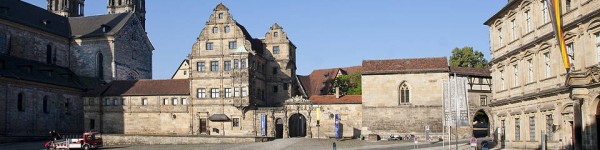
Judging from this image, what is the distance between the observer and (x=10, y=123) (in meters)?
63.5

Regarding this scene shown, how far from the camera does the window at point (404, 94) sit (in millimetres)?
58625

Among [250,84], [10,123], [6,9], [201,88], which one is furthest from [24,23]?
[250,84]

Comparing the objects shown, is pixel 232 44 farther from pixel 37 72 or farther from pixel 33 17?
pixel 33 17

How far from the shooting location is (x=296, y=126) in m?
71.6

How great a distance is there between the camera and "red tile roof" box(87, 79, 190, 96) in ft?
226

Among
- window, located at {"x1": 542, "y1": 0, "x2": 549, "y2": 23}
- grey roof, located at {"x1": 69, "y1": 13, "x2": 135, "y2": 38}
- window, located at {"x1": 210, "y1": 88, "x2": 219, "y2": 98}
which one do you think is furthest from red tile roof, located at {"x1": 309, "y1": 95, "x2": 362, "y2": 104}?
window, located at {"x1": 542, "y1": 0, "x2": 549, "y2": 23}

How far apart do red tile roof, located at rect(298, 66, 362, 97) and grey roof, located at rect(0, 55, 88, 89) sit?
3138 cm

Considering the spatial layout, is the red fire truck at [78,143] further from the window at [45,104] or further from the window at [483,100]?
the window at [483,100]

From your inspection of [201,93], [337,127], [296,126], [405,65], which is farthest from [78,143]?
[296,126]

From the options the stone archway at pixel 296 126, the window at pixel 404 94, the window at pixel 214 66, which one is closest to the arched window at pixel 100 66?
the window at pixel 214 66

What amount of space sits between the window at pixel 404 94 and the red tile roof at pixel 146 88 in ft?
73.5

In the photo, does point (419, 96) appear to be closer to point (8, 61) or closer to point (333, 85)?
point (333, 85)

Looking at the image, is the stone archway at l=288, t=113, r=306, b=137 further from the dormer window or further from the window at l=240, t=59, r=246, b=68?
the dormer window

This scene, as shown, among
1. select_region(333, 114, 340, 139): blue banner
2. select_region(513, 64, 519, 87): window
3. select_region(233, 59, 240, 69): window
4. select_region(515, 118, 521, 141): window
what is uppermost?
select_region(233, 59, 240, 69): window
